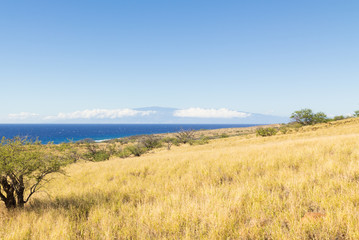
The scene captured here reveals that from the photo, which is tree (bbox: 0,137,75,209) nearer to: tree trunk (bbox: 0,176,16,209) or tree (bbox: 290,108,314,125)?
tree trunk (bbox: 0,176,16,209)

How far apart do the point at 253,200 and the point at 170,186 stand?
2.89 meters

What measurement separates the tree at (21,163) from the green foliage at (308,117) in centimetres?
5746

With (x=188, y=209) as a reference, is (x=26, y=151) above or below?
above

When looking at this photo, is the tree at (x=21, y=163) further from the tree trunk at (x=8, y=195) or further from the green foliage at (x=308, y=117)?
the green foliage at (x=308, y=117)

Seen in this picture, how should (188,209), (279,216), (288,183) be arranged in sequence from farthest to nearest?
1. (288,183)
2. (188,209)
3. (279,216)

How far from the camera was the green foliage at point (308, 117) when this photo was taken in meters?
48.3

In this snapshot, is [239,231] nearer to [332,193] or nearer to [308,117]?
[332,193]

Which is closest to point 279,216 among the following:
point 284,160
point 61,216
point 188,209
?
point 188,209

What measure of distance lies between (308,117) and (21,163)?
59.2 metres

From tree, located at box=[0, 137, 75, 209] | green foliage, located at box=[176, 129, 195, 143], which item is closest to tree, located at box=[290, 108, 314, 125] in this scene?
green foliage, located at box=[176, 129, 195, 143]

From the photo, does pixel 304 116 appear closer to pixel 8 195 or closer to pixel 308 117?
pixel 308 117

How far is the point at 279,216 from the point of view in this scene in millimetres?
3342

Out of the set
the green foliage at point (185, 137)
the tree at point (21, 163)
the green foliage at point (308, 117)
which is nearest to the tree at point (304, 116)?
the green foliage at point (308, 117)

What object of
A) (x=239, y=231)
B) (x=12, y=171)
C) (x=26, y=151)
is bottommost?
(x=239, y=231)
